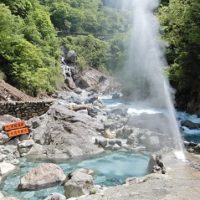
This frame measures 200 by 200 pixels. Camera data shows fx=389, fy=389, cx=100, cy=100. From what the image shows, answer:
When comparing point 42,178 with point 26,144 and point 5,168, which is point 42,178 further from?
point 26,144

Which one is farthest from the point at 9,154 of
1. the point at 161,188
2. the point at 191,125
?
the point at 191,125

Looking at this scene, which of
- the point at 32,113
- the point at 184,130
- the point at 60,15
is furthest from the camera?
the point at 60,15

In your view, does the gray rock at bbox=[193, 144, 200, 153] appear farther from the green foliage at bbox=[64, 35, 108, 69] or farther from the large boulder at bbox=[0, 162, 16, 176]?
the green foliage at bbox=[64, 35, 108, 69]

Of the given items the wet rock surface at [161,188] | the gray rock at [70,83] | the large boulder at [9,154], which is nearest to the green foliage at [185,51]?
the gray rock at [70,83]

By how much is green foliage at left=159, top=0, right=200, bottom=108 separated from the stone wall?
15611 mm

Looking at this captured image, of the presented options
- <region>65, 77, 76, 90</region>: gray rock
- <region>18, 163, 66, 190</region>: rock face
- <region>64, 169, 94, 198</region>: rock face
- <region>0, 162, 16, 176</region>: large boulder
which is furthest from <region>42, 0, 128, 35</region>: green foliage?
<region>64, 169, 94, 198</region>: rock face

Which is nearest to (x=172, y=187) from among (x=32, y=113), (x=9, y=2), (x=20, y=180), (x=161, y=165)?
(x=161, y=165)

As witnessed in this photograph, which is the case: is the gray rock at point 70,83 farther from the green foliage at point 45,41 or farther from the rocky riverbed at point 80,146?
the rocky riverbed at point 80,146

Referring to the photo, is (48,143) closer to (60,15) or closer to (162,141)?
Result: (162,141)

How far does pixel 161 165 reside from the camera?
17312mm

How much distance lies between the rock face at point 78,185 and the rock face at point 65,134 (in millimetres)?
5425

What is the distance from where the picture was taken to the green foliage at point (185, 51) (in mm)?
36531

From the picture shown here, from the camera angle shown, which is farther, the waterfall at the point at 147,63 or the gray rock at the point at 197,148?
the waterfall at the point at 147,63

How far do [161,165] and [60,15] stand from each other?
7081cm
